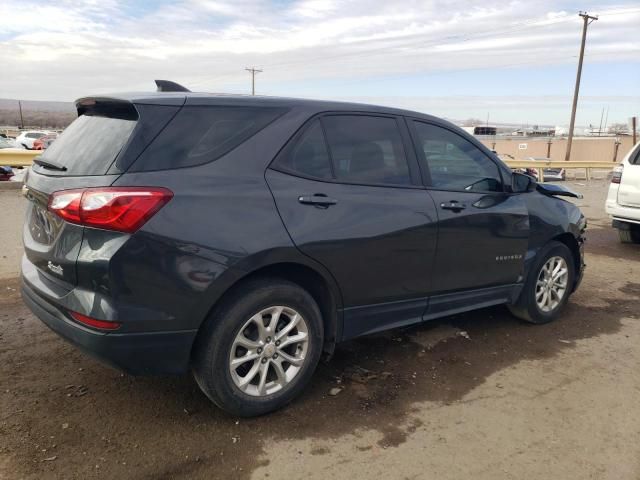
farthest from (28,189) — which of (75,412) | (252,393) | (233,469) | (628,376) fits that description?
(628,376)

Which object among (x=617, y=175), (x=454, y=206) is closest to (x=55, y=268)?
(x=454, y=206)

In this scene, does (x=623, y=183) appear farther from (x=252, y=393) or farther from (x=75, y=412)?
(x=75, y=412)

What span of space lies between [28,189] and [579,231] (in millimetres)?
4486

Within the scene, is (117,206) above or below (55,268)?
above

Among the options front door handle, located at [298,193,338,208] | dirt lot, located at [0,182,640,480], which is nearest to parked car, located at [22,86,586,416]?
front door handle, located at [298,193,338,208]

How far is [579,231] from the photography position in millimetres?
5172

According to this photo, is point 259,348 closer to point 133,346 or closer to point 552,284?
point 133,346

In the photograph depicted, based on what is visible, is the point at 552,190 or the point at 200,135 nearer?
the point at 200,135

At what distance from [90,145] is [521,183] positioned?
3265mm

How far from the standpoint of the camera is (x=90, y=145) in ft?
10.0

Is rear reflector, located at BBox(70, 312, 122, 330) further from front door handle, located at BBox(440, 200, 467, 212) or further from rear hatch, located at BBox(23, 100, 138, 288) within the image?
front door handle, located at BBox(440, 200, 467, 212)

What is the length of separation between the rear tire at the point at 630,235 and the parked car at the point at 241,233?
588 centimetres

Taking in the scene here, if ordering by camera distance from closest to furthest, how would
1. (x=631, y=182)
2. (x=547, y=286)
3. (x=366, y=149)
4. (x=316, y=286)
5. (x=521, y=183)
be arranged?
1. (x=316, y=286)
2. (x=366, y=149)
3. (x=521, y=183)
4. (x=547, y=286)
5. (x=631, y=182)

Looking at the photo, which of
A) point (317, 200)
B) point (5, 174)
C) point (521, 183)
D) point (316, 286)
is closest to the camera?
point (317, 200)
